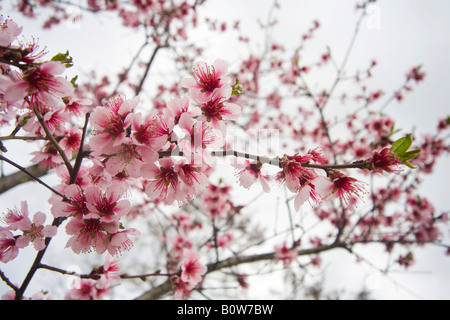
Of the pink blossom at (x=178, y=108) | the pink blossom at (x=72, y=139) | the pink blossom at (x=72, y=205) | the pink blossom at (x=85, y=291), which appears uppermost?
the pink blossom at (x=72, y=139)

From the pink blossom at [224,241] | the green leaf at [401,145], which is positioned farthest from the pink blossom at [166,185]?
the pink blossom at [224,241]

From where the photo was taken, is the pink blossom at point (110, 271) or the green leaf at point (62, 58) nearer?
the green leaf at point (62, 58)

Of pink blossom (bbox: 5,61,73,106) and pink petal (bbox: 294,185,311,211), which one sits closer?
pink blossom (bbox: 5,61,73,106)

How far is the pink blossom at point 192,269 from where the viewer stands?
2.22m

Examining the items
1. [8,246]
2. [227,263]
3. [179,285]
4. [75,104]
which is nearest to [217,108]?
[75,104]

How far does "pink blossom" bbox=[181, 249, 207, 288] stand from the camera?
2.22 metres

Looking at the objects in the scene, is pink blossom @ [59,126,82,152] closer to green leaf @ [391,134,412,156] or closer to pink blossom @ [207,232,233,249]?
green leaf @ [391,134,412,156]

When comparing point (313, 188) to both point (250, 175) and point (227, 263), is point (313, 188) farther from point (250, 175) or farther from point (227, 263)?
point (227, 263)

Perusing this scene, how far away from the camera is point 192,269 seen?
230cm

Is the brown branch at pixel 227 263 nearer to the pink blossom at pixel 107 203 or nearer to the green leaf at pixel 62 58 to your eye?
the pink blossom at pixel 107 203

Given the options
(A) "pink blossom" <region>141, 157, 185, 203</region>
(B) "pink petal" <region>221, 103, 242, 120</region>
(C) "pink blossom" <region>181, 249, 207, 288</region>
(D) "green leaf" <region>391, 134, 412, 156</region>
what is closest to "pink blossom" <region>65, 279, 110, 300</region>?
(C) "pink blossom" <region>181, 249, 207, 288</region>

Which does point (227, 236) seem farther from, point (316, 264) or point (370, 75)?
point (370, 75)

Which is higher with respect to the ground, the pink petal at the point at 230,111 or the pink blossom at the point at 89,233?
the pink petal at the point at 230,111
